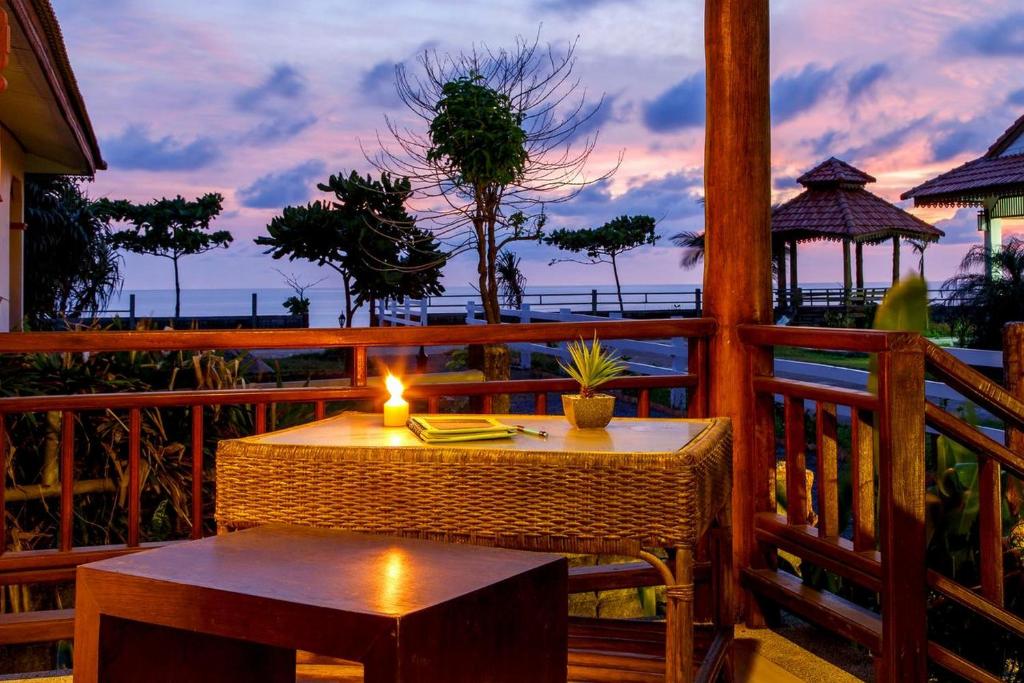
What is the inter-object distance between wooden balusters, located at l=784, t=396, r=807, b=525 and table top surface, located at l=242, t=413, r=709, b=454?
0.57m

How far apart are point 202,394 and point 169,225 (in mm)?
18459

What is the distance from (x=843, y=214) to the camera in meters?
18.5

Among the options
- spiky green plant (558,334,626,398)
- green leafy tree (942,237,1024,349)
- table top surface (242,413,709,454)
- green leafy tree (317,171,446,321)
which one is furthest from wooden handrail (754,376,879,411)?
green leafy tree (942,237,1024,349)

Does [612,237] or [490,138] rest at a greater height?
[612,237]

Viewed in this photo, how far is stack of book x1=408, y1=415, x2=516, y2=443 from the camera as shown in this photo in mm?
2021

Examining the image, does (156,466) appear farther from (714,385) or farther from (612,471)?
(612,471)

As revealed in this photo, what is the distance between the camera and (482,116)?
9109 mm

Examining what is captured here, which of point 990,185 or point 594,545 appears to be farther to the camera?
point 990,185

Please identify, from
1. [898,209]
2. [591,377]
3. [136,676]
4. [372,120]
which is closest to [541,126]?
[372,120]

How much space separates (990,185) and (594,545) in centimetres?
1416

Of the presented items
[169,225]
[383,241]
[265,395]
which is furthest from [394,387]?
[169,225]

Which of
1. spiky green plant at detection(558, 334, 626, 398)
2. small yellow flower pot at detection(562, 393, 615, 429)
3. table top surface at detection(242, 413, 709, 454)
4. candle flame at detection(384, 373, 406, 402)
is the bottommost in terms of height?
table top surface at detection(242, 413, 709, 454)

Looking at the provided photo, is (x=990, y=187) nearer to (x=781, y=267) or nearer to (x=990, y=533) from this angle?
(x=781, y=267)

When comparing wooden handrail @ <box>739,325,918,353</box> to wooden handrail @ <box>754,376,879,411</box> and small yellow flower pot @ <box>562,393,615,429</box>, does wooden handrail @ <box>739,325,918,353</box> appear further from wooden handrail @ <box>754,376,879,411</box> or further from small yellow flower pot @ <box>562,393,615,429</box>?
small yellow flower pot @ <box>562,393,615,429</box>
